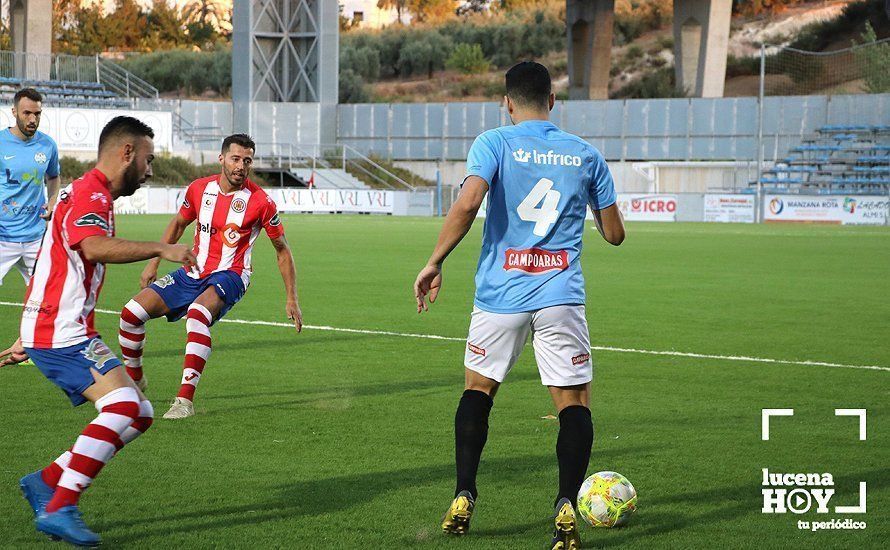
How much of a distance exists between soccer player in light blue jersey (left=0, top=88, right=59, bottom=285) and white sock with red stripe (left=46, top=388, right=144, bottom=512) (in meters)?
6.27

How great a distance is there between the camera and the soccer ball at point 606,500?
Result: 5.53 m

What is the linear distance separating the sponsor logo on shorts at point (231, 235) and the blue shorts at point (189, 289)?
0.22 metres

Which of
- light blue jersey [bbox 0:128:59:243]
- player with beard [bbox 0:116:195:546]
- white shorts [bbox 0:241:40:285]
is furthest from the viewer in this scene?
white shorts [bbox 0:241:40:285]

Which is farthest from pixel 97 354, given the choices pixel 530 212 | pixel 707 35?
pixel 707 35

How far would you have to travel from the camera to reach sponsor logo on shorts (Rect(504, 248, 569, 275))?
5441 mm

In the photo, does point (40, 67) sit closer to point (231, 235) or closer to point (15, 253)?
point (15, 253)

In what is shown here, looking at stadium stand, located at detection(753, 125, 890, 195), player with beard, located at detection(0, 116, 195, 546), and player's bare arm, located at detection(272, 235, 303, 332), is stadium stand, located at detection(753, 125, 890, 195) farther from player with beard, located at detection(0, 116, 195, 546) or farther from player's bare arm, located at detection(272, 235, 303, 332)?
player with beard, located at detection(0, 116, 195, 546)

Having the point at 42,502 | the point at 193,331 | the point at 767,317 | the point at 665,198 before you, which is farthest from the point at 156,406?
the point at 665,198

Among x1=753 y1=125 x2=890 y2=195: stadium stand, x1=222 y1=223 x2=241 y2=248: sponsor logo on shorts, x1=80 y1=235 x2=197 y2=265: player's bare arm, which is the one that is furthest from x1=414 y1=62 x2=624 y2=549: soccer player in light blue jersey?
x1=753 y1=125 x2=890 y2=195: stadium stand

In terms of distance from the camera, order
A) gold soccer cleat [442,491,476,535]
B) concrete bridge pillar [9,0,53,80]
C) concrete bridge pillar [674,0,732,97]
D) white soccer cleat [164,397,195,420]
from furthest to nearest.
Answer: concrete bridge pillar [674,0,732,97]
concrete bridge pillar [9,0,53,80]
white soccer cleat [164,397,195,420]
gold soccer cleat [442,491,476,535]

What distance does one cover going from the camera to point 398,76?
102 m

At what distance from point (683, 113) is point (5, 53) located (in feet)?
95.8

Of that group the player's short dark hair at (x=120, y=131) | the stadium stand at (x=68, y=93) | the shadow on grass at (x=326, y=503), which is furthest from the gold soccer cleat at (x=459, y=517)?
the stadium stand at (x=68, y=93)

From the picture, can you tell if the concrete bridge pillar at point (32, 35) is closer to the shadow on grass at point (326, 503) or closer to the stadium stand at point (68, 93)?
the stadium stand at point (68, 93)
